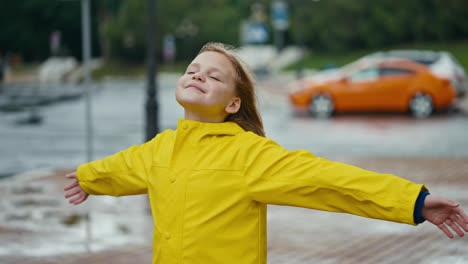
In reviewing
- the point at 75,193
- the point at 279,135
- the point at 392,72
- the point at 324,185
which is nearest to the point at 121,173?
the point at 75,193

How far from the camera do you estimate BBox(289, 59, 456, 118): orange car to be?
2280cm

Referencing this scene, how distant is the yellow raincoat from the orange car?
19827 mm

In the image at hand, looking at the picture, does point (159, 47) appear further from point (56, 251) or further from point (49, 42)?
point (56, 251)

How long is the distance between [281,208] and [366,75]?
1401 centimetres

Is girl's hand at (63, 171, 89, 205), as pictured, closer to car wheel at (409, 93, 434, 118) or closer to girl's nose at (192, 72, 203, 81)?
girl's nose at (192, 72, 203, 81)

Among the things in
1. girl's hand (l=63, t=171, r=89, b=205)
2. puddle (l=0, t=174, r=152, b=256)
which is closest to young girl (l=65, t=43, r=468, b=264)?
girl's hand (l=63, t=171, r=89, b=205)

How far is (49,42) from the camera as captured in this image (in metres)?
71.4

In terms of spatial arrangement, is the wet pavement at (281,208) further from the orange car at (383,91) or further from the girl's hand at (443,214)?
the girl's hand at (443,214)

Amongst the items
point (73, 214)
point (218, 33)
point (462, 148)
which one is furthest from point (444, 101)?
point (218, 33)

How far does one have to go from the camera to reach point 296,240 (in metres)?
7.81

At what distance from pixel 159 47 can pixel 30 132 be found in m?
53.0

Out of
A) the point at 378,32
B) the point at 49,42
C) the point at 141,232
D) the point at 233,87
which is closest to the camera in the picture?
the point at 233,87

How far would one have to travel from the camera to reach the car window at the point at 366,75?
904 inches

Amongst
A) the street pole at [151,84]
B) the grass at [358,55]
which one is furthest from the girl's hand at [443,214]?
the grass at [358,55]
